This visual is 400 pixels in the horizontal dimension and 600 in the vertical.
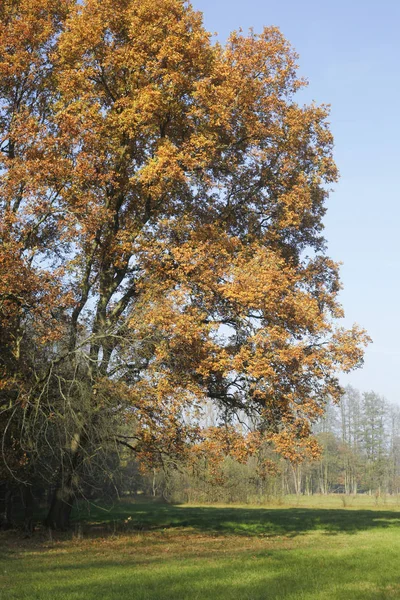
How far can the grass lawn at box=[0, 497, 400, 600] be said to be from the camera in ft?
31.8

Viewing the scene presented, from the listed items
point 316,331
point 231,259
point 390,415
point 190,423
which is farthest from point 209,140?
point 390,415

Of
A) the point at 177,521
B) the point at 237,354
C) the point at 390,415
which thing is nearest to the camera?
the point at 237,354

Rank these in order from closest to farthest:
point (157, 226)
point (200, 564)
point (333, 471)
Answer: point (200, 564) < point (157, 226) < point (333, 471)

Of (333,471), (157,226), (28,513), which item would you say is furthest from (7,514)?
(333,471)

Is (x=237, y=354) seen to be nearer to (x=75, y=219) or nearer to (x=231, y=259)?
(x=231, y=259)

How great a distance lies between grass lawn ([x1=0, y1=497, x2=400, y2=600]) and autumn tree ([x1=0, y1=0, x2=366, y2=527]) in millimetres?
2871

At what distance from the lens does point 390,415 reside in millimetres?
116875

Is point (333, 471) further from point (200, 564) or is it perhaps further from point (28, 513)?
point (200, 564)

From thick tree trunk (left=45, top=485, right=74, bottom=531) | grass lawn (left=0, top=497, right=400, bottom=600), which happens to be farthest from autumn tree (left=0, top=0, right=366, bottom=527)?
grass lawn (left=0, top=497, right=400, bottom=600)

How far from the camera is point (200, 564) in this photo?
42.2ft

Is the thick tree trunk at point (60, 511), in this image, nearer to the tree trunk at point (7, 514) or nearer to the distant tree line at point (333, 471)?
the tree trunk at point (7, 514)

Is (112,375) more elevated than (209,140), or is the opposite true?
(209,140)

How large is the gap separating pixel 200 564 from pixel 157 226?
11743mm

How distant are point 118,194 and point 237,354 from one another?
7478mm
